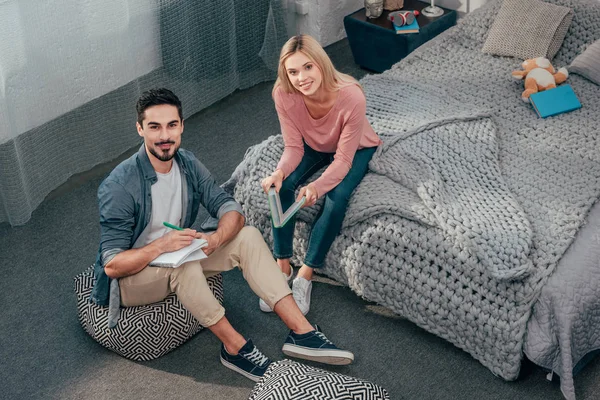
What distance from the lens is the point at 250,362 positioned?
2416 millimetres

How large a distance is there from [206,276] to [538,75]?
1537 mm

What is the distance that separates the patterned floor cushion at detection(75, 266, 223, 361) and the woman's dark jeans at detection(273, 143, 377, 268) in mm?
416

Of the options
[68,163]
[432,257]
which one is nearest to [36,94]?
[68,163]

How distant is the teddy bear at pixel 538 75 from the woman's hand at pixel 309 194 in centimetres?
105

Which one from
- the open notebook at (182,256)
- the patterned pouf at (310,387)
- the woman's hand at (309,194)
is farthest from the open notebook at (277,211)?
the patterned pouf at (310,387)

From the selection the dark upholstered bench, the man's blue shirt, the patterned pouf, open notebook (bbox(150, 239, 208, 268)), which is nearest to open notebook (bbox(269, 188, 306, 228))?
the man's blue shirt

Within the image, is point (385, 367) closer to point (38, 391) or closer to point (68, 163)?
point (38, 391)

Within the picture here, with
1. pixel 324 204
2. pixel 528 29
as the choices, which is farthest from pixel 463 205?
pixel 528 29

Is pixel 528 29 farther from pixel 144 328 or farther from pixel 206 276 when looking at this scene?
pixel 144 328

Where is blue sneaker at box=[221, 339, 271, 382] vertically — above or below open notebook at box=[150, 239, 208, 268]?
below

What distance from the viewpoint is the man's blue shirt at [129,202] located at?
7.67 ft

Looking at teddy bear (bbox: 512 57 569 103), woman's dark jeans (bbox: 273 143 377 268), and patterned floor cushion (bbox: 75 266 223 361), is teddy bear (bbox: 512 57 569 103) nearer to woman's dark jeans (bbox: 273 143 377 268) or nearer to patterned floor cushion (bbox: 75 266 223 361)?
woman's dark jeans (bbox: 273 143 377 268)

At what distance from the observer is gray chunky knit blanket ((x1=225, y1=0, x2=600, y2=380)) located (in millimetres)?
2355

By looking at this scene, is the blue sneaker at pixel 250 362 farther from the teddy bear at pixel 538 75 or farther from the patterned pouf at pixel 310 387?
the teddy bear at pixel 538 75
